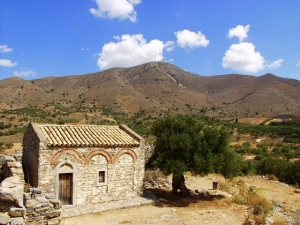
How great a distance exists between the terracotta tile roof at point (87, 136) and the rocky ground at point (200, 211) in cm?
339

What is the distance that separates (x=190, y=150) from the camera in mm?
15602

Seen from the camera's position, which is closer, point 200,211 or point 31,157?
point 31,157

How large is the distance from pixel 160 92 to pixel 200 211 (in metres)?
80.3

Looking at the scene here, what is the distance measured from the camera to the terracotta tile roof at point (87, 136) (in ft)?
45.9

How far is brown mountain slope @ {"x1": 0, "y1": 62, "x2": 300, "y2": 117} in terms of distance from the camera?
261ft

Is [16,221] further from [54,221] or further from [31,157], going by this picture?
[31,157]

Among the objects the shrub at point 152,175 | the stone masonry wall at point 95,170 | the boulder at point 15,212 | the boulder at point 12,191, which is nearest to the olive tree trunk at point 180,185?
the stone masonry wall at point 95,170

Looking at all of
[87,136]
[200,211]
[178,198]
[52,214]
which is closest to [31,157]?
[87,136]

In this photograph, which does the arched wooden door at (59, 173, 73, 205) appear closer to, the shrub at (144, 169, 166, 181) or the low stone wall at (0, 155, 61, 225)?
the low stone wall at (0, 155, 61, 225)

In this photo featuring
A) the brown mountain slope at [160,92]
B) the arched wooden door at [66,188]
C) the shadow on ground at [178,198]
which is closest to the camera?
the arched wooden door at [66,188]

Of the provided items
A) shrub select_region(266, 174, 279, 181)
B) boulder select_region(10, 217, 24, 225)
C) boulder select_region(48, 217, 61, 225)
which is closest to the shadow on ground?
boulder select_region(48, 217, 61, 225)

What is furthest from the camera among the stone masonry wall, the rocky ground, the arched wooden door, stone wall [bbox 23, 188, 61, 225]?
the arched wooden door

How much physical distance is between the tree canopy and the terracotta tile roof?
5.39 feet

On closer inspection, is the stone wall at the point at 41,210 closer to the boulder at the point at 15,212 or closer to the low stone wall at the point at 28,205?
the low stone wall at the point at 28,205
